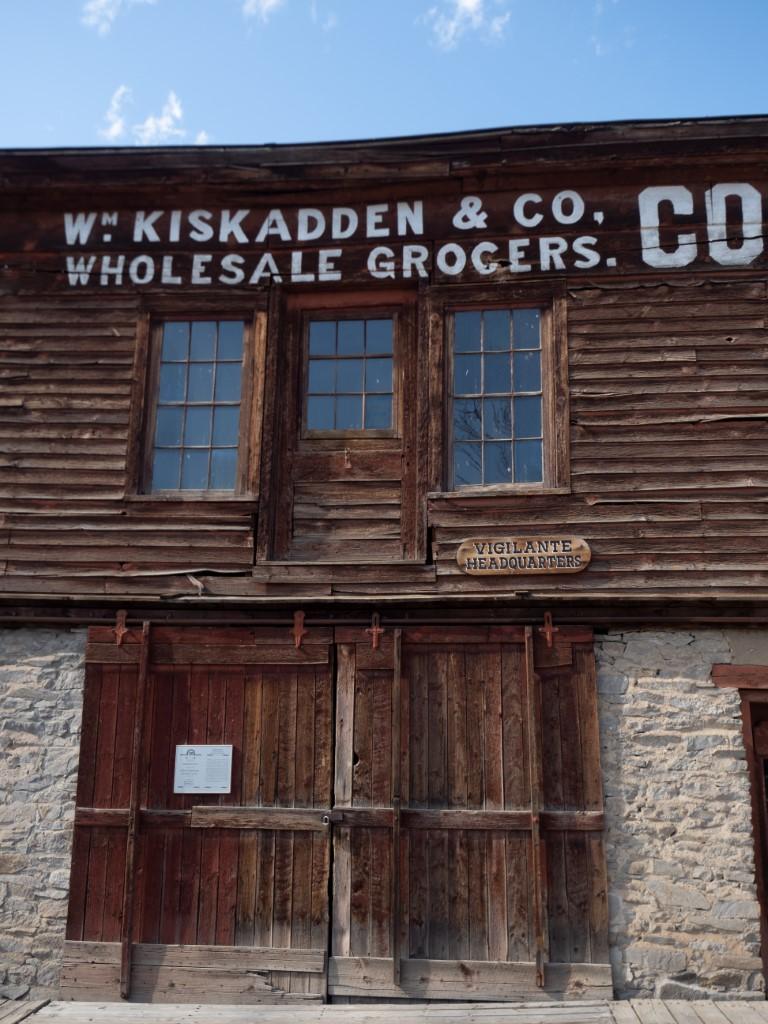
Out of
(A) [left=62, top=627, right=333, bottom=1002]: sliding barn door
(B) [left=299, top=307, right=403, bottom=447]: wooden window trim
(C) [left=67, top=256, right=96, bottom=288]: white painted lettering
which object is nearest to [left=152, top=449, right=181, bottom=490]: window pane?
(B) [left=299, top=307, right=403, bottom=447]: wooden window trim

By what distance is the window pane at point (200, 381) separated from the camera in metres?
8.09

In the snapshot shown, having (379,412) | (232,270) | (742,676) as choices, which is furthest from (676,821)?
(232,270)

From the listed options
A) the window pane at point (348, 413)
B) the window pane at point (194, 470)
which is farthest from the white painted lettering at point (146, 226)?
the window pane at point (348, 413)

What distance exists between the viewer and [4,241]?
844cm

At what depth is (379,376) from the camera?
8.02m

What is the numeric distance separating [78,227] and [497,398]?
4.01 m

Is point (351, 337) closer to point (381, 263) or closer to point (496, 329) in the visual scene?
point (381, 263)

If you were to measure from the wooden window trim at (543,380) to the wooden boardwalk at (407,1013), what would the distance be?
11.9 ft

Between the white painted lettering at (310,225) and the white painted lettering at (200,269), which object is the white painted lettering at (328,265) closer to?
the white painted lettering at (310,225)

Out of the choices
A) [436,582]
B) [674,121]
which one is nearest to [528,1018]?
[436,582]

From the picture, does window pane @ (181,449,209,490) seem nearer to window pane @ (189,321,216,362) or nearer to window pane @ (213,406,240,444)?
window pane @ (213,406,240,444)

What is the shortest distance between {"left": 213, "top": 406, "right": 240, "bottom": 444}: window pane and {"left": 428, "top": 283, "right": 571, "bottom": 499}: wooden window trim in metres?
1.65

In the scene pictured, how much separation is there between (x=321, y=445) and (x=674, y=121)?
391 centimetres

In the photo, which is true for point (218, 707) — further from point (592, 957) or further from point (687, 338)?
point (687, 338)
